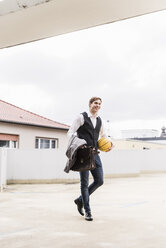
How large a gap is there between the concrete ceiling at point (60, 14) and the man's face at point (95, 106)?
2.00 metres

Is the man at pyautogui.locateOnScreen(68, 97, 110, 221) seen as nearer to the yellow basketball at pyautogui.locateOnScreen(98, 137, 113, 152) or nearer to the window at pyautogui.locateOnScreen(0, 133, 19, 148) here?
the yellow basketball at pyautogui.locateOnScreen(98, 137, 113, 152)

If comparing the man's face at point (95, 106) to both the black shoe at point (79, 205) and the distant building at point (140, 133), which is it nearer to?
the black shoe at point (79, 205)

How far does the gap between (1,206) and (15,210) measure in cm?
74

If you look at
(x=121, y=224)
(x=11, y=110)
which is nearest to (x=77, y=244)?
(x=121, y=224)

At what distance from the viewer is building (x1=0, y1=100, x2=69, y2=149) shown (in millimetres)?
18203

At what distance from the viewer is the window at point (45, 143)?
2011 cm

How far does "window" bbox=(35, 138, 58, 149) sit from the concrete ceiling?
1717cm

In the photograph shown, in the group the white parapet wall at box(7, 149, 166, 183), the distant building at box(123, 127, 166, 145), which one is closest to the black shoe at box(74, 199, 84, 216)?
the white parapet wall at box(7, 149, 166, 183)

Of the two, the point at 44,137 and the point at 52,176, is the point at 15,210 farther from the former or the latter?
the point at 44,137

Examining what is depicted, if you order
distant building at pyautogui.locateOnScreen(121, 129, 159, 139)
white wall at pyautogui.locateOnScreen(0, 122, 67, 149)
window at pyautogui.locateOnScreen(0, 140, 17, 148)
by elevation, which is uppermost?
distant building at pyautogui.locateOnScreen(121, 129, 159, 139)

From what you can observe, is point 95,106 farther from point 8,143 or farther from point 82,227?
point 8,143

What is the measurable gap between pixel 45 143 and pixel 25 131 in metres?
2.03

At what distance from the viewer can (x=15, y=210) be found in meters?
6.14

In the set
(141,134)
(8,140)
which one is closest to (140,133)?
(141,134)
